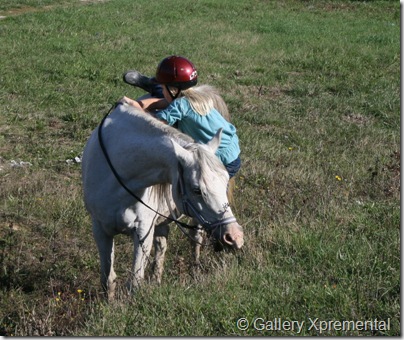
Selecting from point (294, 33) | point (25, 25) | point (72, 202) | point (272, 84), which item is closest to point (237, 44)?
point (294, 33)

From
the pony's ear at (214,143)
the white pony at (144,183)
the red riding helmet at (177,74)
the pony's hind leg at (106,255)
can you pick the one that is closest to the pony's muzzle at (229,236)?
the white pony at (144,183)

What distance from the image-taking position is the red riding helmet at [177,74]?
18.9 feet

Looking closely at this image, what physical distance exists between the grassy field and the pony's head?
23.9 inches

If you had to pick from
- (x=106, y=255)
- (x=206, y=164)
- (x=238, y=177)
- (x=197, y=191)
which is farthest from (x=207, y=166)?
(x=238, y=177)

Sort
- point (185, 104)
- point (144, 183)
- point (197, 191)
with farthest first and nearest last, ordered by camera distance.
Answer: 1. point (185, 104)
2. point (144, 183)
3. point (197, 191)

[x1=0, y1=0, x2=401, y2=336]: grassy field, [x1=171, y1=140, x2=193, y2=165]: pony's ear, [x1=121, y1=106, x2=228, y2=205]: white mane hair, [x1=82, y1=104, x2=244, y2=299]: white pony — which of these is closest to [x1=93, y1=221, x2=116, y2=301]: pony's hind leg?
[x1=82, y1=104, x2=244, y2=299]: white pony

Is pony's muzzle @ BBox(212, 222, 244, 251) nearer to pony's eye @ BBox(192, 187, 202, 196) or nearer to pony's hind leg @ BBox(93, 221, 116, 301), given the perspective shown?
pony's eye @ BBox(192, 187, 202, 196)

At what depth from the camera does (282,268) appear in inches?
228

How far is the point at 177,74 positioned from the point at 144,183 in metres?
1.01

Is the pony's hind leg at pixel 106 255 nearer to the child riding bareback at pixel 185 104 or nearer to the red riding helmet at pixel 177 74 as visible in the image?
the child riding bareback at pixel 185 104

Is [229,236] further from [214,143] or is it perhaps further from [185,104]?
[185,104]

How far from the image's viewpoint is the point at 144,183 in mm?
5289

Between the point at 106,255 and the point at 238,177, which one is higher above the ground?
the point at 106,255

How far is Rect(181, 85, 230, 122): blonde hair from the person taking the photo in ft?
19.0
